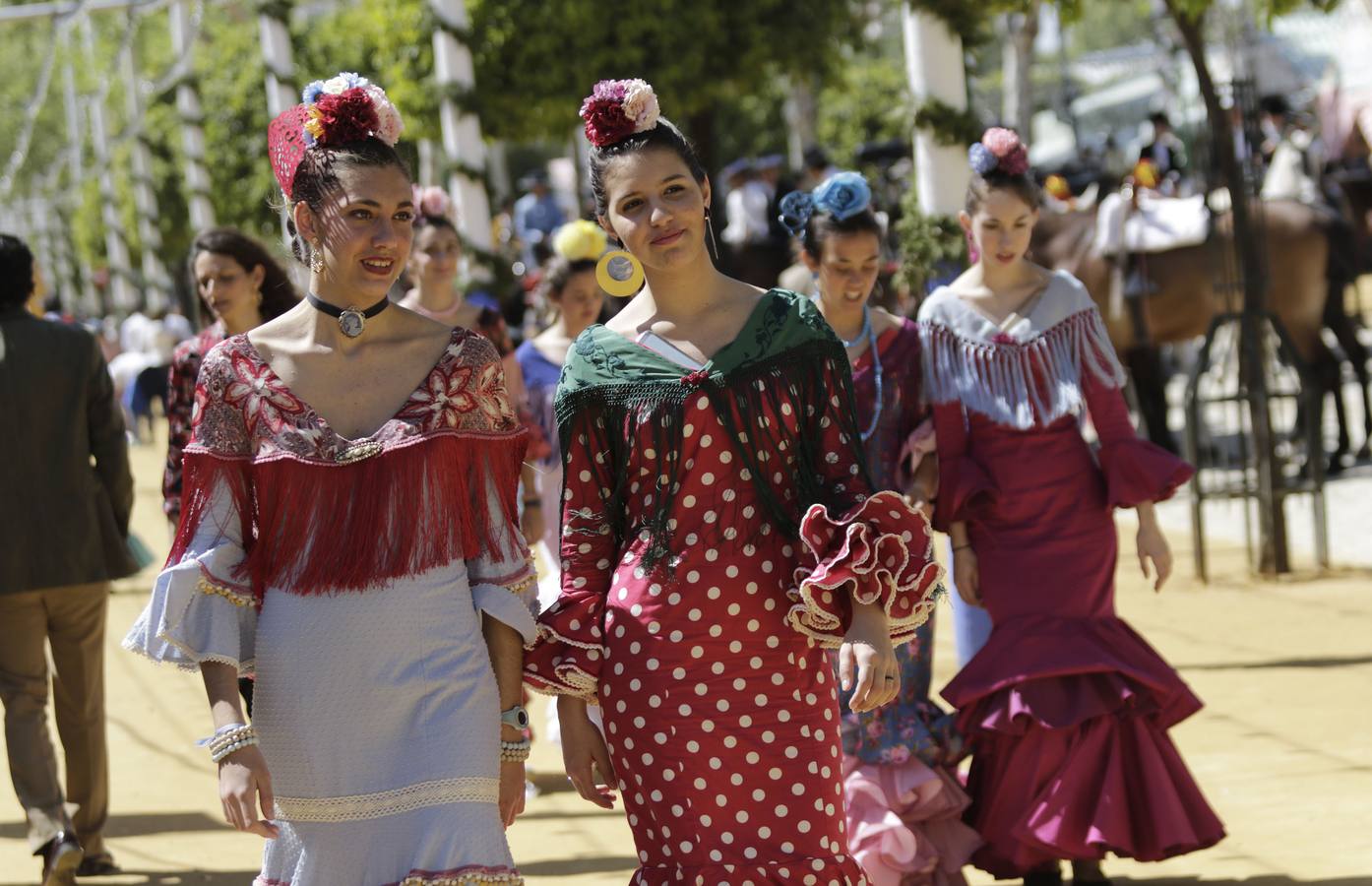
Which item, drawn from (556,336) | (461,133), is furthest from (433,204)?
(461,133)

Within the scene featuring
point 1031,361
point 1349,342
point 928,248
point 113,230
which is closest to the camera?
point 1031,361

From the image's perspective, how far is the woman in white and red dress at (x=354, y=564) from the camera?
3721 millimetres

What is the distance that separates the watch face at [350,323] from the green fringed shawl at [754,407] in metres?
0.50

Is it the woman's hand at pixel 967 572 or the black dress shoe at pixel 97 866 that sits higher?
the woman's hand at pixel 967 572

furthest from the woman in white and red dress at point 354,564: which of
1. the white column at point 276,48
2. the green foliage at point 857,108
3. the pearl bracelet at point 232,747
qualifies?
the green foliage at point 857,108

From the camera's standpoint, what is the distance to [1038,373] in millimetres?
5730

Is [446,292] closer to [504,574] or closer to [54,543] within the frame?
[54,543]

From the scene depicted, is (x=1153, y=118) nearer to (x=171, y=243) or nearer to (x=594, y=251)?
(x=594, y=251)

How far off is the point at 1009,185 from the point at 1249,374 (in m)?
5.62

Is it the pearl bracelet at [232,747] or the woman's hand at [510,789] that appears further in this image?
the woman's hand at [510,789]

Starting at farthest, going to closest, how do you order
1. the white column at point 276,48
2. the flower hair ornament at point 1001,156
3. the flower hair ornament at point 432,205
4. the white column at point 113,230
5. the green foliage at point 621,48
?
the white column at point 113,230
the white column at point 276,48
the green foliage at point 621,48
the flower hair ornament at point 432,205
the flower hair ornament at point 1001,156

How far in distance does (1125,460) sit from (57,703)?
372cm

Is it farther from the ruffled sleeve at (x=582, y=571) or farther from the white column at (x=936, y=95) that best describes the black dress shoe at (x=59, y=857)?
the white column at (x=936, y=95)

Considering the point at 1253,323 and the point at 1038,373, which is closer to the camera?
the point at 1038,373
